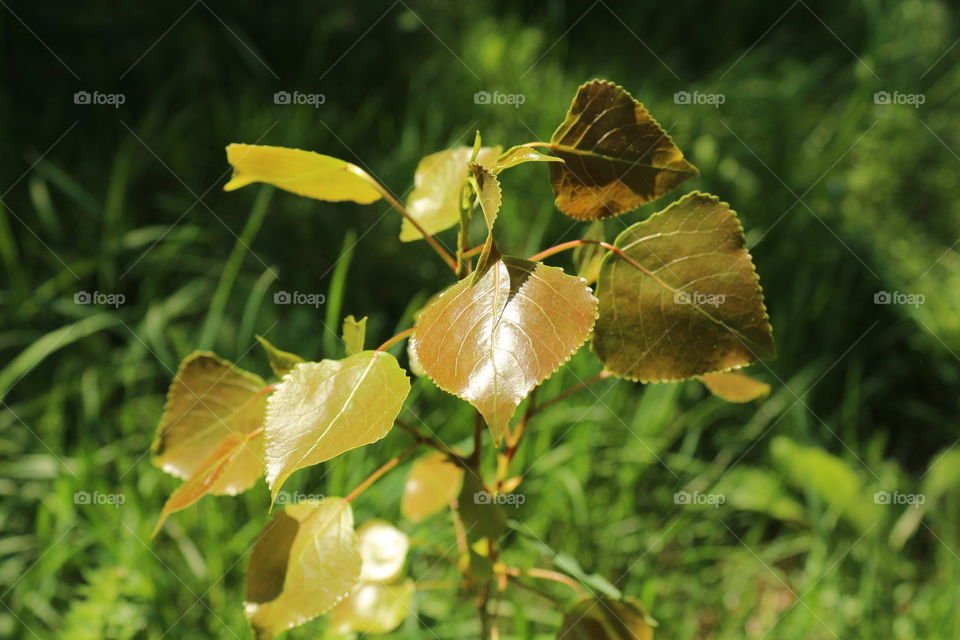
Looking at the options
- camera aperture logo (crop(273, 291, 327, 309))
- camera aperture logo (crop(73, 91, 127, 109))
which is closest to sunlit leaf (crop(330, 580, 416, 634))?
camera aperture logo (crop(273, 291, 327, 309))

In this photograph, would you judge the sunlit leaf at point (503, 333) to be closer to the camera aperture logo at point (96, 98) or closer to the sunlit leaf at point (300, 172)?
the sunlit leaf at point (300, 172)

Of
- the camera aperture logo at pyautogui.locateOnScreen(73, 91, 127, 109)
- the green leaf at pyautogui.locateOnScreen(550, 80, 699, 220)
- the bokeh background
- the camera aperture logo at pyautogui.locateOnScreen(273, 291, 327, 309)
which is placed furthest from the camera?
the camera aperture logo at pyautogui.locateOnScreen(73, 91, 127, 109)

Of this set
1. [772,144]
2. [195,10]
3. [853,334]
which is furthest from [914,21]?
[195,10]

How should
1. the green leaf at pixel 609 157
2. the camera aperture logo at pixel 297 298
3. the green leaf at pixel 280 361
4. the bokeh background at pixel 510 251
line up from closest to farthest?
the green leaf at pixel 609 157, the green leaf at pixel 280 361, the bokeh background at pixel 510 251, the camera aperture logo at pixel 297 298

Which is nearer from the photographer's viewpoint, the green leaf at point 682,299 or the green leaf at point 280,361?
the green leaf at point 682,299

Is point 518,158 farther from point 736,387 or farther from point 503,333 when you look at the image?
point 736,387

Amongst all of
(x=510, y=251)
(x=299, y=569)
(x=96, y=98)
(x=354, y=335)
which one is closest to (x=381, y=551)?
(x=299, y=569)

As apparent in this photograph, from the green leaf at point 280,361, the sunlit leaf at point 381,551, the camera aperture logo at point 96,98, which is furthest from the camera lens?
the camera aperture logo at point 96,98

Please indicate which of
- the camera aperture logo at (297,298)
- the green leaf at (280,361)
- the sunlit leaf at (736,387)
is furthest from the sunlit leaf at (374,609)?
the camera aperture logo at (297,298)

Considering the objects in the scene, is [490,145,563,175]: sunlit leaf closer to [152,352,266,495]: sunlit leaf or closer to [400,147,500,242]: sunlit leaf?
[400,147,500,242]: sunlit leaf
